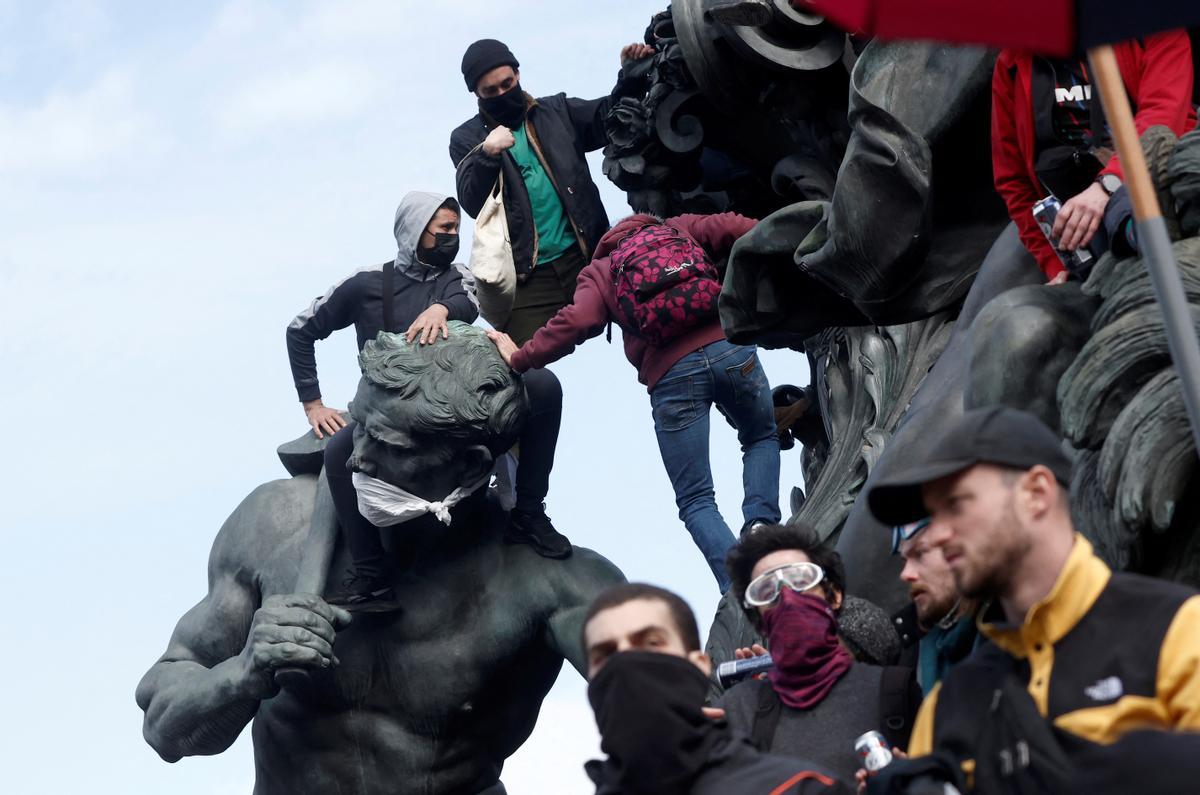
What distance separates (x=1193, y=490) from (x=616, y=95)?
5.81 metres

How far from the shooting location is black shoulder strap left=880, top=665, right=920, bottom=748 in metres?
5.71

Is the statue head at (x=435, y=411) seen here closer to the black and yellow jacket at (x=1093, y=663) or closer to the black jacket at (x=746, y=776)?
the black jacket at (x=746, y=776)

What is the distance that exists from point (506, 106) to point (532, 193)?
391 millimetres

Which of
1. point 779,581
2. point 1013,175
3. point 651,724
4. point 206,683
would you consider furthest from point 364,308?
point 651,724

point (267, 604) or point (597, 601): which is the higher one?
point (267, 604)

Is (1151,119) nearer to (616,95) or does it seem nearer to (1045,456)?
(1045,456)

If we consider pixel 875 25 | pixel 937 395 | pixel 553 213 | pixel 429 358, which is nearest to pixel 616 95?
pixel 553 213

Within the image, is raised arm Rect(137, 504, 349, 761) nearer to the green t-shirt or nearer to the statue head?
the statue head

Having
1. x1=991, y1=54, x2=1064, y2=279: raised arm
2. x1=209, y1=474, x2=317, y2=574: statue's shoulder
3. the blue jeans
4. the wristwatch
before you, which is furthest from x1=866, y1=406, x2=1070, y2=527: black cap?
x1=209, y1=474, x2=317, y2=574: statue's shoulder

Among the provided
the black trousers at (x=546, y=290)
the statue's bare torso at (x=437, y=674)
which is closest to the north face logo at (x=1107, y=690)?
the statue's bare torso at (x=437, y=674)

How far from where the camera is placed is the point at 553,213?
1138cm

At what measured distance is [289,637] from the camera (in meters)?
10.7

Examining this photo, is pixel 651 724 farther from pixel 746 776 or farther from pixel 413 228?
pixel 413 228

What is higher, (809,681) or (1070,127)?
(1070,127)
